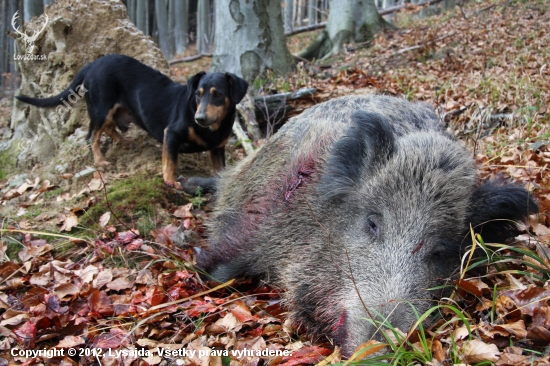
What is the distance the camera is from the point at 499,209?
2836 millimetres

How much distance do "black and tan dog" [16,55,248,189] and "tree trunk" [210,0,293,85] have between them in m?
3.41

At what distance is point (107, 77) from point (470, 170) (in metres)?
4.28

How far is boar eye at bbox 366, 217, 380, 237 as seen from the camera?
8.72 feet

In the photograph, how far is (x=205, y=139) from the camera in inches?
207

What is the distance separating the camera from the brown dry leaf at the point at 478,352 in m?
1.99

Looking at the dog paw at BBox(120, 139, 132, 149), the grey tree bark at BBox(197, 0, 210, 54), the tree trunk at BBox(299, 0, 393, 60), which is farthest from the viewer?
the grey tree bark at BBox(197, 0, 210, 54)

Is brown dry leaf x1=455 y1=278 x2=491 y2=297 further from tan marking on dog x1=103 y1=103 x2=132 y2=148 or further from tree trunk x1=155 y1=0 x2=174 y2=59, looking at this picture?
tree trunk x1=155 y1=0 x2=174 y2=59

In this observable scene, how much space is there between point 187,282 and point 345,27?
10673mm

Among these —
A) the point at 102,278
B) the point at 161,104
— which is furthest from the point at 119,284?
the point at 161,104

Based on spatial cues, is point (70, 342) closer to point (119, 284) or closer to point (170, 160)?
point (119, 284)

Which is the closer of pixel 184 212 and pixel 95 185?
pixel 184 212

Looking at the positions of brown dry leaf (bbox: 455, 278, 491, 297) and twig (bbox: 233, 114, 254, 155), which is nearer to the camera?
brown dry leaf (bbox: 455, 278, 491, 297)

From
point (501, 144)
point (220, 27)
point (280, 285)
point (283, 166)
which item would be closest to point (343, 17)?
point (220, 27)

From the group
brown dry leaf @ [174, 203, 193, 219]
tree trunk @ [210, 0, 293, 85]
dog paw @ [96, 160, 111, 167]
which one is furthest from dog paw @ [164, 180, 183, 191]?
tree trunk @ [210, 0, 293, 85]
